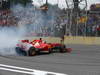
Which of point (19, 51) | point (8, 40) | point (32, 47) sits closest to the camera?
point (32, 47)

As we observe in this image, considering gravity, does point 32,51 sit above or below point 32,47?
below

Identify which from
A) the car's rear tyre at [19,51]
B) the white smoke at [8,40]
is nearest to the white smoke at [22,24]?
the white smoke at [8,40]

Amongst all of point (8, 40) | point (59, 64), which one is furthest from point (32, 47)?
point (59, 64)

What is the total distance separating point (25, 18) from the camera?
17672 millimetres

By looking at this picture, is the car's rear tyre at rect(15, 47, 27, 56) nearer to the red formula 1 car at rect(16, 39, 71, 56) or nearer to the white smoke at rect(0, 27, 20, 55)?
the red formula 1 car at rect(16, 39, 71, 56)

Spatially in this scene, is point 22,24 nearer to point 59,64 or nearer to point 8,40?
point 8,40

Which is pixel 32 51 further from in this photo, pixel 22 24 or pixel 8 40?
pixel 22 24

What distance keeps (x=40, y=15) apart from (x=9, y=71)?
8.80m

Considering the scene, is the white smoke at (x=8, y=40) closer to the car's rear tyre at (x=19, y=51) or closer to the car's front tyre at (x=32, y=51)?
the car's rear tyre at (x=19, y=51)

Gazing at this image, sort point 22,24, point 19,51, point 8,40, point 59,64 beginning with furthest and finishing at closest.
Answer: point 22,24
point 8,40
point 19,51
point 59,64

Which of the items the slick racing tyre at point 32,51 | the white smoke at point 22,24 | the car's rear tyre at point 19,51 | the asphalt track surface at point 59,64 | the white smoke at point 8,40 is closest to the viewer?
the asphalt track surface at point 59,64

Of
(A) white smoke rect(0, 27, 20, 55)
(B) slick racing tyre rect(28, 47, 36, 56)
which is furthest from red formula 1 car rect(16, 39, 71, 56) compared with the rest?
(A) white smoke rect(0, 27, 20, 55)

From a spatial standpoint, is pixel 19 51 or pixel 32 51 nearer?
pixel 32 51

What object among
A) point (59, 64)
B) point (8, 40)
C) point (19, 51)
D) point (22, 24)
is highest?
point (22, 24)
